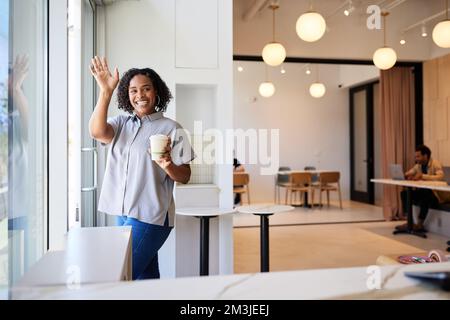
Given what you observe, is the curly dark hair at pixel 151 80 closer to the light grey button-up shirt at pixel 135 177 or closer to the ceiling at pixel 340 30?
the light grey button-up shirt at pixel 135 177

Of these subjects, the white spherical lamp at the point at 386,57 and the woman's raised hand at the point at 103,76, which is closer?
the woman's raised hand at the point at 103,76

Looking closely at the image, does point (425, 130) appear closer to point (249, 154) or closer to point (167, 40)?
point (249, 154)

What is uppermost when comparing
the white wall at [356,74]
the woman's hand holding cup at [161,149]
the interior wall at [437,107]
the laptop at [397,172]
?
the white wall at [356,74]

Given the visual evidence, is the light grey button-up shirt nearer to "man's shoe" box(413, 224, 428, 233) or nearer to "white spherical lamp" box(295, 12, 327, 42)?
"white spherical lamp" box(295, 12, 327, 42)

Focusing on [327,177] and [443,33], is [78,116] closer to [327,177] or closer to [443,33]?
[443,33]

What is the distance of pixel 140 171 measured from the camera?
6.01 feet

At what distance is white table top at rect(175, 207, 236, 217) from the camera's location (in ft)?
9.85

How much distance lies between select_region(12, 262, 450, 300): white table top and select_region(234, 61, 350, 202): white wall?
27.8 ft

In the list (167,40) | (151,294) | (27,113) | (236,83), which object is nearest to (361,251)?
(167,40)

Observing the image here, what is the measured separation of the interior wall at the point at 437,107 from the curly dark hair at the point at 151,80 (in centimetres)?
599

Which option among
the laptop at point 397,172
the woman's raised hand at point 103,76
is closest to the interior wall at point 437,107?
the laptop at point 397,172

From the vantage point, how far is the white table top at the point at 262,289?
680 millimetres

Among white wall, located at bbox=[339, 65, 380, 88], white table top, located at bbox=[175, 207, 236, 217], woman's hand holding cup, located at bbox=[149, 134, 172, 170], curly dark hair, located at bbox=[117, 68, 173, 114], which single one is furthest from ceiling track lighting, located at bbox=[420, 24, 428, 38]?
woman's hand holding cup, located at bbox=[149, 134, 172, 170]
